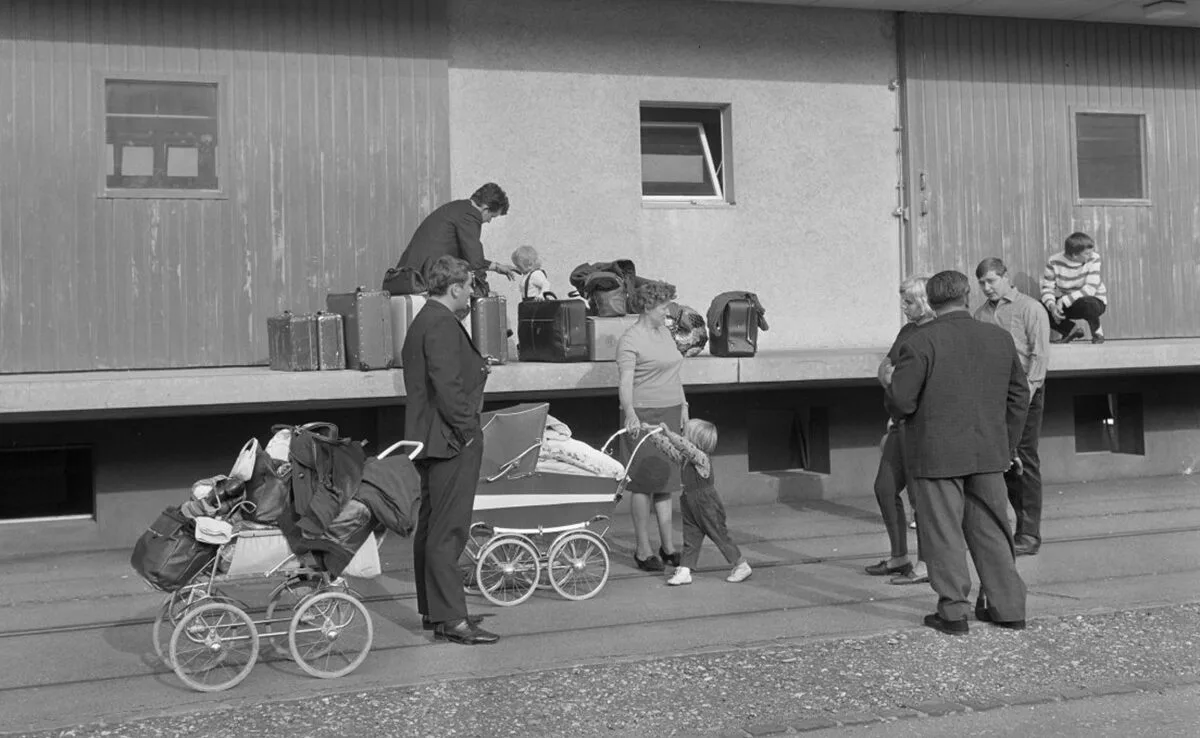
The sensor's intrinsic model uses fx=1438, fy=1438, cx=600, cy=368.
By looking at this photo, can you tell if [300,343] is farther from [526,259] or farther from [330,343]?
[526,259]

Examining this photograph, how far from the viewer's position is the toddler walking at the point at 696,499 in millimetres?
9625

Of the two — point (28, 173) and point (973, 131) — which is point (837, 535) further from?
point (28, 173)

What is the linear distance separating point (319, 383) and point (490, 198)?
2.02 meters

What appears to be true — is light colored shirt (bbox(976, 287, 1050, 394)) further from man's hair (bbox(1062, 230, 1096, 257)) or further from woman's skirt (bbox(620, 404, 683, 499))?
man's hair (bbox(1062, 230, 1096, 257))

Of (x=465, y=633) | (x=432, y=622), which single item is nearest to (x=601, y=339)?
(x=432, y=622)

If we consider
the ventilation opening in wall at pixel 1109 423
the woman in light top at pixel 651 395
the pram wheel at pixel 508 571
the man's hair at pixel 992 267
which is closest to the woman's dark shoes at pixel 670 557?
the woman in light top at pixel 651 395

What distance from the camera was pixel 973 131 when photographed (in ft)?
51.4

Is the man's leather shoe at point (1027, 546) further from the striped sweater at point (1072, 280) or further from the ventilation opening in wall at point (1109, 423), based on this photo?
the ventilation opening in wall at point (1109, 423)

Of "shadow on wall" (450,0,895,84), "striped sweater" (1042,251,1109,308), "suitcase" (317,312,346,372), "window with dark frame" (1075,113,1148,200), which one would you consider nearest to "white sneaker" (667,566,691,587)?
"suitcase" (317,312,346,372)

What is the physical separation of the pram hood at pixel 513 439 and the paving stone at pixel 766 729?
334 cm

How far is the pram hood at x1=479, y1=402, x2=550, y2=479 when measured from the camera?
9.36 m

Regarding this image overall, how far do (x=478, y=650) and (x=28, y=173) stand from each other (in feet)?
22.4

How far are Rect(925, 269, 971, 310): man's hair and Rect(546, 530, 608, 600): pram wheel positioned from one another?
2750 mm

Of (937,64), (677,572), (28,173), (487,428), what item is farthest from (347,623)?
(937,64)
